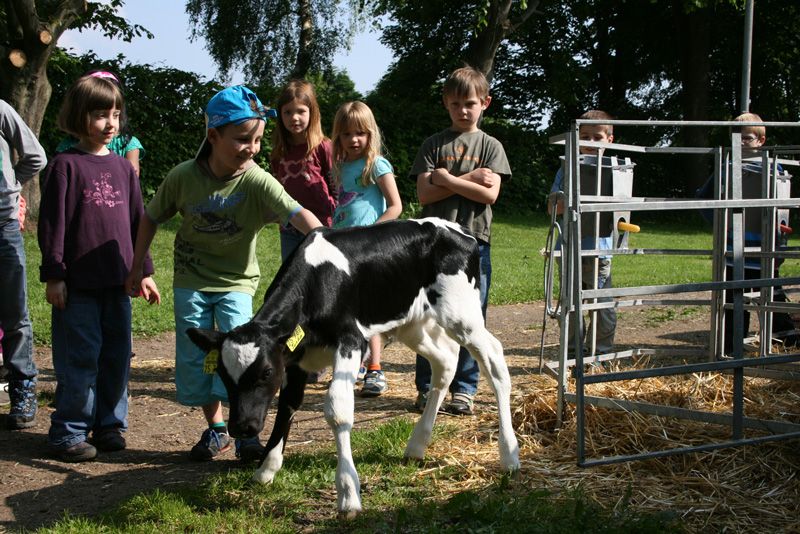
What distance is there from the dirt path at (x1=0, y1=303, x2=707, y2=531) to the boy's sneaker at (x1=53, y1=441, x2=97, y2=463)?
0.14 ft

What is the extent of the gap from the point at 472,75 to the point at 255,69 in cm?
3823

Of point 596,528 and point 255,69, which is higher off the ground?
point 255,69

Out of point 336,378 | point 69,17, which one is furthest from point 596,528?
point 69,17

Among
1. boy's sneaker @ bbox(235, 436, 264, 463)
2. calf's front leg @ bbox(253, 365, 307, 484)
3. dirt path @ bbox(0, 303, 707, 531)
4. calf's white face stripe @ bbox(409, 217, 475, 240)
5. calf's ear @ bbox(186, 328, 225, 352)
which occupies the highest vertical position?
calf's white face stripe @ bbox(409, 217, 475, 240)

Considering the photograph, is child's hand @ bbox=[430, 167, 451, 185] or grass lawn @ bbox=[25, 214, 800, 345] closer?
child's hand @ bbox=[430, 167, 451, 185]

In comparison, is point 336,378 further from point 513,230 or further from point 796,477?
point 513,230

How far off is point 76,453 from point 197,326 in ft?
2.98

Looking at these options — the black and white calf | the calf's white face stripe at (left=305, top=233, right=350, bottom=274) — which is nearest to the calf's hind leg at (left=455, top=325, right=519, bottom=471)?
the black and white calf

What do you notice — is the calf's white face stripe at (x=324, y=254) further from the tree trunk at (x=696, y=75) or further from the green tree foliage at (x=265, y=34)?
the green tree foliage at (x=265, y=34)

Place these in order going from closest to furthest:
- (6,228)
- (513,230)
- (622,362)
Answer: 1. (6,228)
2. (622,362)
3. (513,230)

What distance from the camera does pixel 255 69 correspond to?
4153cm

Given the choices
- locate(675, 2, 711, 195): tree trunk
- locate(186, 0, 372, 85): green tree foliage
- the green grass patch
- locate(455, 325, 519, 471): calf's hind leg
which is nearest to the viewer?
the green grass patch

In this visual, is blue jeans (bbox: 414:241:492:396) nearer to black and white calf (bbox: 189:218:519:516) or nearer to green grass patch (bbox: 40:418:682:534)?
black and white calf (bbox: 189:218:519:516)

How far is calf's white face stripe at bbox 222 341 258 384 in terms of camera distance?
3336mm
